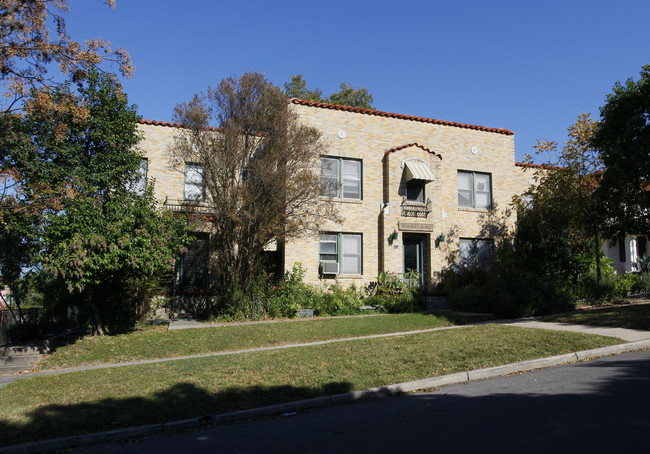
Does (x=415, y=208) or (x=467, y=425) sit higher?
(x=415, y=208)

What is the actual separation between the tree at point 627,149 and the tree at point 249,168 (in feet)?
30.0

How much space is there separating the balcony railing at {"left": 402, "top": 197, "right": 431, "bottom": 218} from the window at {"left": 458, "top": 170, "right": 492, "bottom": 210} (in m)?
2.19

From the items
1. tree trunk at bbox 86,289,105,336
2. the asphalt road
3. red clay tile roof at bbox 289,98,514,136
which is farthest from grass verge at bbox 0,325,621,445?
red clay tile roof at bbox 289,98,514,136

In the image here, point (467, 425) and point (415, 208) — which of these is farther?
point (415, 208)

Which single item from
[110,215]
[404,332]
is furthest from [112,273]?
[404,332]

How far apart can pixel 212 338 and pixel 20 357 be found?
4.68m

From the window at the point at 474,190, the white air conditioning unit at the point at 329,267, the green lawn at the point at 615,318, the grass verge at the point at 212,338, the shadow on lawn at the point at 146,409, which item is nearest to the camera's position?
the shadow on lawn at the point at 146,409

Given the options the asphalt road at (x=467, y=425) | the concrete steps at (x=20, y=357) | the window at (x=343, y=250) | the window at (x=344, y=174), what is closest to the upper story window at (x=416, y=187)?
the window at (x=344, y=174)

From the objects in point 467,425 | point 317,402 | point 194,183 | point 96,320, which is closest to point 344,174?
point 194,183

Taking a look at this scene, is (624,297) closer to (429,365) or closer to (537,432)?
(429,365)

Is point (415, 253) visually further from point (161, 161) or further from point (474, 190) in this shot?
point (161, 161)

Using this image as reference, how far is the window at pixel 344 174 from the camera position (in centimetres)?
1923

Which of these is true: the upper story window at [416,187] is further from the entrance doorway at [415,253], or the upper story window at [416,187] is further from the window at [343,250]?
the window at [343,250]

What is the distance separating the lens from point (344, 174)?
19.7m
